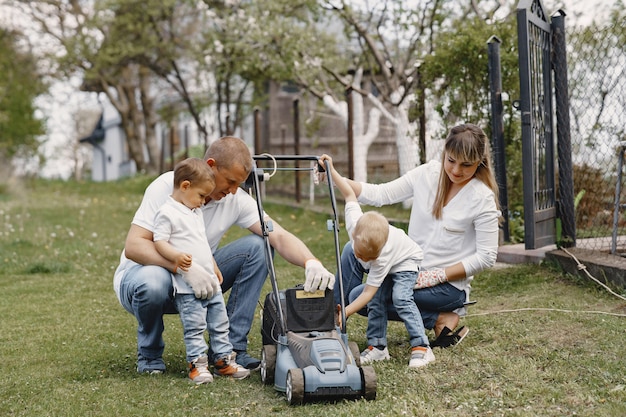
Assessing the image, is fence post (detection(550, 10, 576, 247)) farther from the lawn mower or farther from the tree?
the tree

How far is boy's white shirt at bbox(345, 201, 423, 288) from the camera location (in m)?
4.41

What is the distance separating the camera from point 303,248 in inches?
175

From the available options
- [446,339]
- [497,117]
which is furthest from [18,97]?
[446,339]

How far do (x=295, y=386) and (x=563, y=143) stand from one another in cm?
398

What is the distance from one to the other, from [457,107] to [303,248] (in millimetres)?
4549

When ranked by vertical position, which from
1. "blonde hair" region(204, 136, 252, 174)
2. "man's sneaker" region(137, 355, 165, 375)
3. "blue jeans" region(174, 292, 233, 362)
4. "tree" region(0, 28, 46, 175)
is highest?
"tree" region(0, 28, 46, 175)

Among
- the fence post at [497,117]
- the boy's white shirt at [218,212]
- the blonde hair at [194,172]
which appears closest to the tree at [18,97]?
the fence post at [497,117]

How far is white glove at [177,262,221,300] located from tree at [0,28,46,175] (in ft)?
78.2

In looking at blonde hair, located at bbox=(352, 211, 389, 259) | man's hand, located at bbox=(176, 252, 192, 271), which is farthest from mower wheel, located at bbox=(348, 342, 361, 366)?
man's hand, located at bbox=(176, 252, 192, 271)

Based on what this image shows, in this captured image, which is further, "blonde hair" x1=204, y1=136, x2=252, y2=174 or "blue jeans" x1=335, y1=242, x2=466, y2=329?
"blue jeans" x1=335, y1=242, x2=466, y2=329

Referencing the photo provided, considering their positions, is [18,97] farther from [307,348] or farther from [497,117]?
[307,348]

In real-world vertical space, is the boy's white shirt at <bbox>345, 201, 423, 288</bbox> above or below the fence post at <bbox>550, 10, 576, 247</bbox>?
below

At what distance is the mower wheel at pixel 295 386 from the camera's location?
146 inches

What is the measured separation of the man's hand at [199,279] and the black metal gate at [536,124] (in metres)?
3.05
